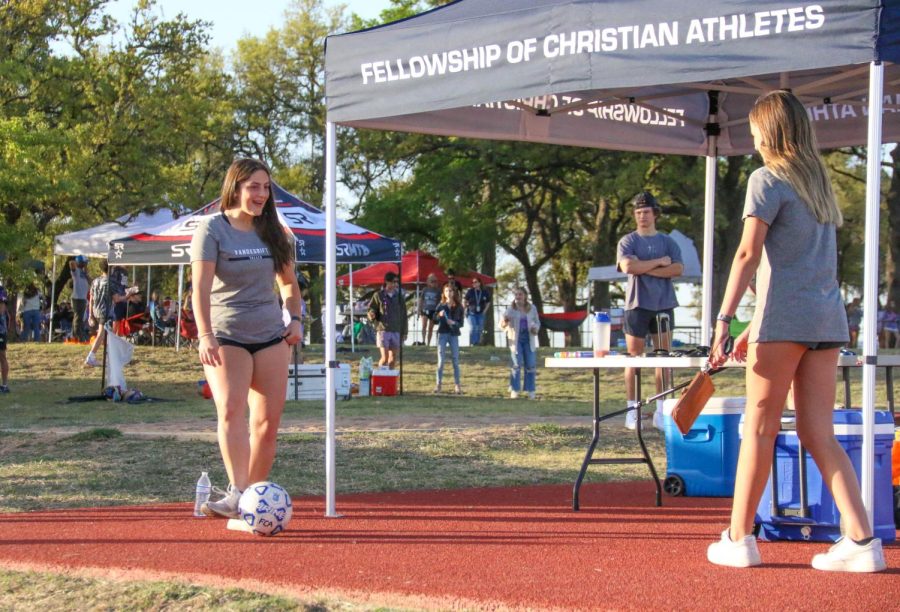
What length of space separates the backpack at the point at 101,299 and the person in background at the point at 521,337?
6326 millimetres

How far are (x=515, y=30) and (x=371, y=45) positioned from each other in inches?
38.0

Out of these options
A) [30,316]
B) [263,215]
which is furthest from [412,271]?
[263,215]

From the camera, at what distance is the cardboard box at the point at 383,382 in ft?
63.2

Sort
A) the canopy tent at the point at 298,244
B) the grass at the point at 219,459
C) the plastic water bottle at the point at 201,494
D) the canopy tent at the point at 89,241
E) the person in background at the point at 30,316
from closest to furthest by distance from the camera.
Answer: the grass at the point at 219,459, the plastic water bottle at the point at 201,494, the canopy tent at the point at 298,244, the canopy tent at the point at 89,241, the person in background at the point at 30,316

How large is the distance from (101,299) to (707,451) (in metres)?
11.3

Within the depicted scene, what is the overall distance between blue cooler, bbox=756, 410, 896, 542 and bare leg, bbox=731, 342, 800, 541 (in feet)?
2.99

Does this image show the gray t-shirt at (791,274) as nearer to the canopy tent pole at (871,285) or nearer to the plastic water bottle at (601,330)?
the canopy tent pole at (871,285)

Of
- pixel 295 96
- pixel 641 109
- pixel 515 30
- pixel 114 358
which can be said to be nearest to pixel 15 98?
pixel 114 358

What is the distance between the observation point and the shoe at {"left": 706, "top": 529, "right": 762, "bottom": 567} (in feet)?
17.3

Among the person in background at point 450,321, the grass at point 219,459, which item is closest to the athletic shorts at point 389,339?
the person in background at point 450,321

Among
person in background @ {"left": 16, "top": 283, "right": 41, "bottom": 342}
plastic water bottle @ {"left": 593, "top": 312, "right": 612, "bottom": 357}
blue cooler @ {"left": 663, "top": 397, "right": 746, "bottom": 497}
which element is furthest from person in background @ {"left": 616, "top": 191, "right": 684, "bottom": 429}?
person in background @ {"left": 16, "top": 283, "right": 41, "bottom": 342}

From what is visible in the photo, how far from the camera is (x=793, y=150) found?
520cm

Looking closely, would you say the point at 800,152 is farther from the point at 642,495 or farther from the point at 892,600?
the point at 642,495

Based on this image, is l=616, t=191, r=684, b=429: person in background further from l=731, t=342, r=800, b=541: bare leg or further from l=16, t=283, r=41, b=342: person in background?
l=16, t=283, r=41, b=342: person in background
